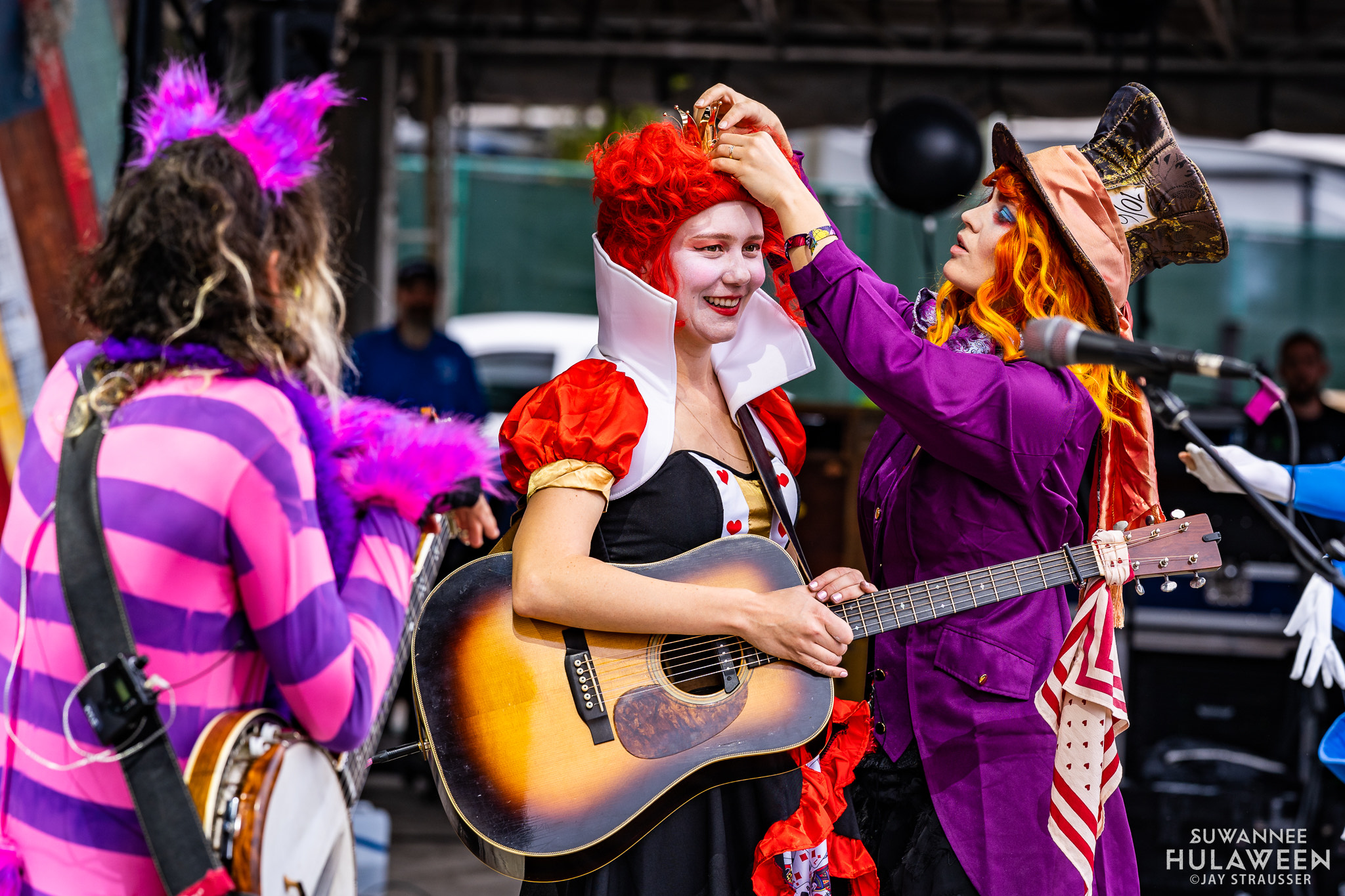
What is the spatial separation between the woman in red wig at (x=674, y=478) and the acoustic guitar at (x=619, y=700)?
0.06 metres

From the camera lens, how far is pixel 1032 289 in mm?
1926

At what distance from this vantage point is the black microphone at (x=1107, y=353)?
150 centimetres

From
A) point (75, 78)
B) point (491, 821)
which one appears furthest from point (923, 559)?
point (75, 78)

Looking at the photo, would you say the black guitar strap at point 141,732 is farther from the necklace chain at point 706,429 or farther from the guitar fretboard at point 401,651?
the necklace chain at point 706,429

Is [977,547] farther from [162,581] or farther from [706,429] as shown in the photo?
[162,581]

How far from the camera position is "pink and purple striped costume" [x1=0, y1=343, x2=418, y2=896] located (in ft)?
5.41

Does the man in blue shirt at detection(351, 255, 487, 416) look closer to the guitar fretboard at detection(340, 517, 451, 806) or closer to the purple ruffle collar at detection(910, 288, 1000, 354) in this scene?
the guitar fretboard at detection(340, 517, 451, 806)

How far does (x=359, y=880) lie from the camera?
155 inches

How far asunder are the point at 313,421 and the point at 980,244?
3.68 feet

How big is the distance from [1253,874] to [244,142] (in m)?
3.42

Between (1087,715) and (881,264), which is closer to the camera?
(1087,715)

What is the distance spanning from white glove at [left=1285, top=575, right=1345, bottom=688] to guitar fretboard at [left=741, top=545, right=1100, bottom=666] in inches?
26.2

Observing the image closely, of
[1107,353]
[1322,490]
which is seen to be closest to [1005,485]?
[1107,353]

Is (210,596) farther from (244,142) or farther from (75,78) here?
(75,78)
